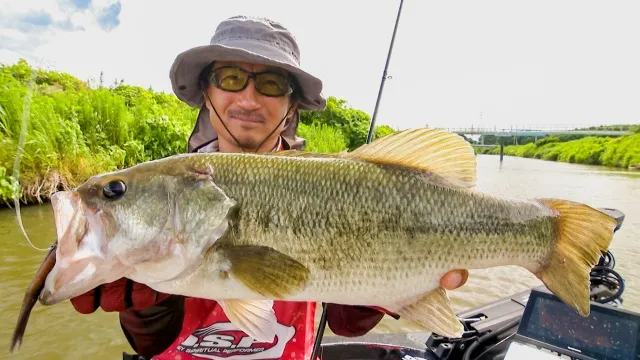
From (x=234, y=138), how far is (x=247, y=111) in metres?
0.20

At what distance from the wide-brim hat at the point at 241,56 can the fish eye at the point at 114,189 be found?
117cm

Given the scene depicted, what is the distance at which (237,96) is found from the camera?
2.49 meters

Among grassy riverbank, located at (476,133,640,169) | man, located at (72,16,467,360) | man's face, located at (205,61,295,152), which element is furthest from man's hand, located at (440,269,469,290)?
grassy riverbank, located at (476,133,640,169)

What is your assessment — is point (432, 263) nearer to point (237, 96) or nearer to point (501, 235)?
point (501, 235)

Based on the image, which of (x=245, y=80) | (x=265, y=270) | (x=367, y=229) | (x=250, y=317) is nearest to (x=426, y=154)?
(x=367, y=229)

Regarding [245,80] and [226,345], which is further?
[245,80]

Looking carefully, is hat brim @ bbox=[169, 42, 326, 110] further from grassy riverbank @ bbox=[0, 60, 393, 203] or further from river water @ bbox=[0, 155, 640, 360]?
grassy riverbank @ bbox=[0, 60, 393, 203]

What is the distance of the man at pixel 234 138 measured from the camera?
1.87m

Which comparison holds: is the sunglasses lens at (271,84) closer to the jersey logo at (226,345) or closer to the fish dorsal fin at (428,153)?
the fish dorsal fin at (428,153)

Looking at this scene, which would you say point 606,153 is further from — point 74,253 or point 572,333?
point 74,253

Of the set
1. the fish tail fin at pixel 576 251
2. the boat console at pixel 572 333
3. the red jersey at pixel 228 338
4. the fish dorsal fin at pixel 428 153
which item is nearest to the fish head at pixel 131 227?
the fish dorsal fin at pixel 428 153

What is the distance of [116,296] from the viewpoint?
164cm

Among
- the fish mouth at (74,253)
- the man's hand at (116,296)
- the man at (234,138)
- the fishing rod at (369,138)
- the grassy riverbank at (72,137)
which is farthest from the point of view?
the grassy riverbank at (72,137)

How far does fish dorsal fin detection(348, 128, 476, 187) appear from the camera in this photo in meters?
1.69
